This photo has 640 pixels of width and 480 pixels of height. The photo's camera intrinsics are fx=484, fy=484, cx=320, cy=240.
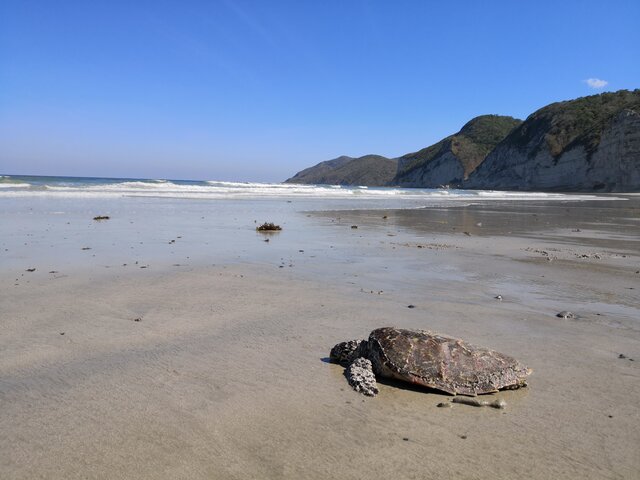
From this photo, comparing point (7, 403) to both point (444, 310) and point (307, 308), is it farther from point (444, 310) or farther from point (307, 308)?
point (444, 310)

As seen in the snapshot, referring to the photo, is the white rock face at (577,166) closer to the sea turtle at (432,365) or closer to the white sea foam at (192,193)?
the white sea foam at (192,193)

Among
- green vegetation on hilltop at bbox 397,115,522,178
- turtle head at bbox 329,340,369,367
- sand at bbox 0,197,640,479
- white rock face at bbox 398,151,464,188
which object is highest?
green vegetation on hilltop at bbox 397,115,522,178

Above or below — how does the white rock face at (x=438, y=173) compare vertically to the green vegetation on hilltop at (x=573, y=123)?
below

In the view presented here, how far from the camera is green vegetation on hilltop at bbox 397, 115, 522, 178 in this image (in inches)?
4422

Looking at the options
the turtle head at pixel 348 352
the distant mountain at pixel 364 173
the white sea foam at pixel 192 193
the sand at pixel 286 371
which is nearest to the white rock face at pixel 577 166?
the white sea foam at pixel 192 193

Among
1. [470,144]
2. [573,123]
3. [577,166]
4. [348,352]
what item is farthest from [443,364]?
[470,144]

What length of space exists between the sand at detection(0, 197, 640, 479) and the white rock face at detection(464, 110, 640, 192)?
201 ft

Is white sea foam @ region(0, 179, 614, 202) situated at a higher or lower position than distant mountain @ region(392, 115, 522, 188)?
lower

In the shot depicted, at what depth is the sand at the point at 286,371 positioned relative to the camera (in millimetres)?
2754

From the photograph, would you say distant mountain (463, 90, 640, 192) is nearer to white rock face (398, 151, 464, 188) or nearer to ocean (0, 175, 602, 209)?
white rock face (398, 151, 464, 188)

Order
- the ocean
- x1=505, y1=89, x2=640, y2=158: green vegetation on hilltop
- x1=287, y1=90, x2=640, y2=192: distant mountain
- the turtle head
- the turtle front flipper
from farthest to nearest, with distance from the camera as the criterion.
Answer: x1=505, y1=89, x2=640, y2=158: green vegetation on hilltop
x1=287, y1=90, x2=640, y2=192: distant mountain
the ocean
the turtle head
the turtle front flipper

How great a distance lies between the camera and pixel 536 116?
9238cm

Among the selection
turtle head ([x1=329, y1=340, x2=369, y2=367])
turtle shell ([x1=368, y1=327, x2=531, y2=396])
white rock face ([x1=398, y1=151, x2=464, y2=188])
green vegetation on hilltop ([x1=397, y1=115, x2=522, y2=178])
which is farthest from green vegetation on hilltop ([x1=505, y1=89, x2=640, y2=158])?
turtle head ([x1=329, y1=340, x2=369, y2=367])

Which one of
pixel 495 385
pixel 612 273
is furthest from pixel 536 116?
pixel 495 385
